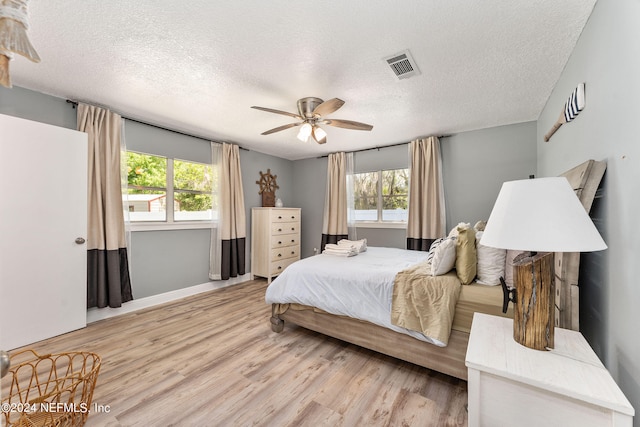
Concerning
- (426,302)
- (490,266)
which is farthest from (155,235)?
(490,266)

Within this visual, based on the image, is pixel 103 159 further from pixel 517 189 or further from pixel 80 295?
pixel 517 189

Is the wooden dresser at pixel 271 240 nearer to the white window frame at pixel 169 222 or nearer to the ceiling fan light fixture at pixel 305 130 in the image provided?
the white window frame at pixel 169 222

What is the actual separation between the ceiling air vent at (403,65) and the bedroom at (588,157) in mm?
1013

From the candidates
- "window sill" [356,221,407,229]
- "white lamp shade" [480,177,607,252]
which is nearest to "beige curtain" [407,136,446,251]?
"window sill" [356,221,407,229]

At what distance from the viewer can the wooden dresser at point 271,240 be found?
451 cm

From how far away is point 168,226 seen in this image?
11.9 feet

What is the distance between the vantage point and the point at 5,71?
2.05 ft

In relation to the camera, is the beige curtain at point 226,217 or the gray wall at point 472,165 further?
the beige curtain at point 226,217

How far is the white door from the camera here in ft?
7.47

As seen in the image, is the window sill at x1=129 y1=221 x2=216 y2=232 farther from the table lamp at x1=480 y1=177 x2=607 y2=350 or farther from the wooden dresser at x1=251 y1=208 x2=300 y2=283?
the table lamp at x1=480 y1=177 x2=607 y2=350

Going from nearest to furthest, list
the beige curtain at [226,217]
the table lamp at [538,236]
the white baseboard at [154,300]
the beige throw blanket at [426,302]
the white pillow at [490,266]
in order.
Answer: the table lamp at [538,236] → the beige throw blanket at [426,302] → the white pillow at [490,266] → the white baseboard at [154,300] → the beige curtain at [226,217]

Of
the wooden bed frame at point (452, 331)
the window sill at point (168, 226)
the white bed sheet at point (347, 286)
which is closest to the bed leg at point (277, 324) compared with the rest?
the wooden bed frame at point (452, 331)

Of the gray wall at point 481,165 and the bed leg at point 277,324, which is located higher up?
the gray wall at point 481,165

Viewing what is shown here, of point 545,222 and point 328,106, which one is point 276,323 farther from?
point 545,222
